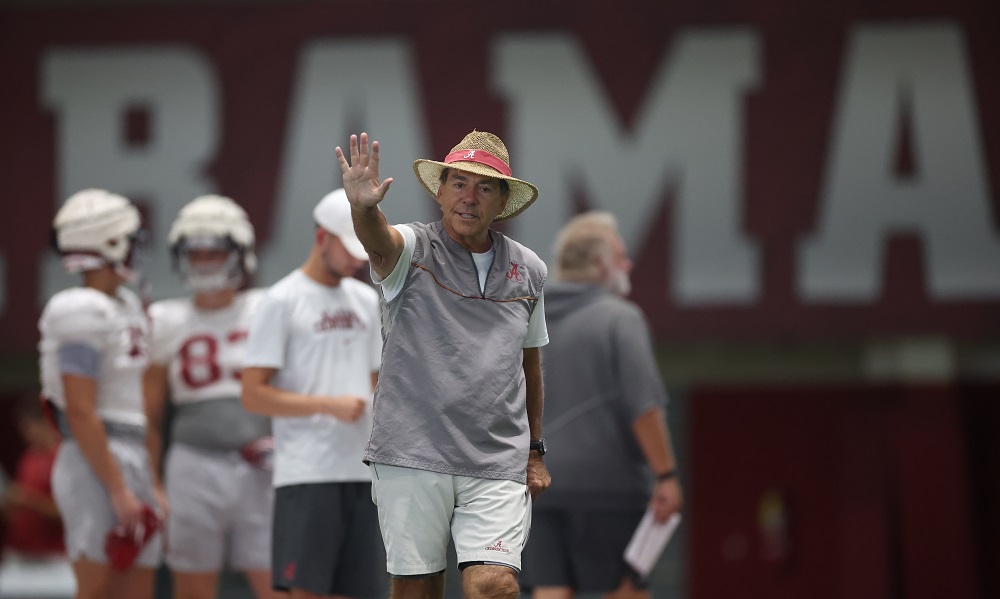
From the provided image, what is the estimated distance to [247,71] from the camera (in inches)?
364

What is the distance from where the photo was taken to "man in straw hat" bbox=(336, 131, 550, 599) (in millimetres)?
3002

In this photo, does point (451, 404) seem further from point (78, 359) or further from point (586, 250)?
point (586, 250)

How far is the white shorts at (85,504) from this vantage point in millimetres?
4082

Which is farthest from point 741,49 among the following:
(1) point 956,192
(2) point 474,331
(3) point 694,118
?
(2) point 474,331

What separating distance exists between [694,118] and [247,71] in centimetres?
309

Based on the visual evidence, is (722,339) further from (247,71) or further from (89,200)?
(89,200)

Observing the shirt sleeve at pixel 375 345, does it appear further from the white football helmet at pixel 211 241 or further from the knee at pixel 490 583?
the knee at pixel 490 583

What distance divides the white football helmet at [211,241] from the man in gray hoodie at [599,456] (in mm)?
1151

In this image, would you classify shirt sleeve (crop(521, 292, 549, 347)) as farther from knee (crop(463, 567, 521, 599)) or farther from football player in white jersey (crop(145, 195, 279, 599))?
football player in white jersey (crop(145, 195, 279, 599))

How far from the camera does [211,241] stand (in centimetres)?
465

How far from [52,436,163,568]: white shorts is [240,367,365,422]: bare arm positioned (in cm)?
56

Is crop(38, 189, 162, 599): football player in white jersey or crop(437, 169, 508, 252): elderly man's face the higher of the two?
crop(437, 169, 508, 252): elderly man's face

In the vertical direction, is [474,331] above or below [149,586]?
above

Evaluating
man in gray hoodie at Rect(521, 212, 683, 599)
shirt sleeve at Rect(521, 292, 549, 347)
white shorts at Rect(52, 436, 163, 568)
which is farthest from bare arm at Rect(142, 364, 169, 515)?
shirt sleeve at Rect(521, 292, 549, 347)
